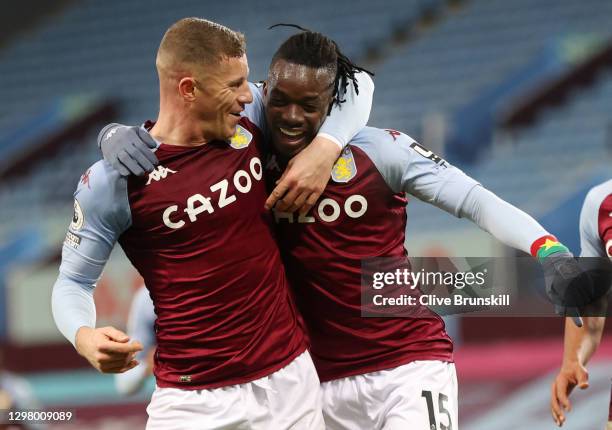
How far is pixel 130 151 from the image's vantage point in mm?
2701

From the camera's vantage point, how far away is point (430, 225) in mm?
9164

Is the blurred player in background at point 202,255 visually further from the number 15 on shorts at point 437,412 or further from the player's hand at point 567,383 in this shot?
the player's hand at point 567,383

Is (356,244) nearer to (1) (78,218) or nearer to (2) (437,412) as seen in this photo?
(2) (437,412)

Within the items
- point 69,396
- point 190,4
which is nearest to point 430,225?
point 69,396

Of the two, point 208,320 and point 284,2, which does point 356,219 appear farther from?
point 284,2

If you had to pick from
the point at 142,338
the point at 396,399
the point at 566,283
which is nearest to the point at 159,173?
the point at 396,399

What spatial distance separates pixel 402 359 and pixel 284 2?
906 centimetres

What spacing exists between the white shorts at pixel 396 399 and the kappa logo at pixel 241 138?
80cm

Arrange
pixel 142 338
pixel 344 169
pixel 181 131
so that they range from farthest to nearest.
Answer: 1. pixel 142 338
2. pixel 344 169
3. pixel 181 131

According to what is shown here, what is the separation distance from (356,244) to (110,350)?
2.83 ft

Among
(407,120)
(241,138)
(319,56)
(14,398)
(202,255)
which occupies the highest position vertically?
(407,120)

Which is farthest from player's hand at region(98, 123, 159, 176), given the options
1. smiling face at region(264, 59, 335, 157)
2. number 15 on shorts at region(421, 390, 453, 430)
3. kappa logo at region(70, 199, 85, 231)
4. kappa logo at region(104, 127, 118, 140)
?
number 15 on shorts at region(421, 390, 453, 430)

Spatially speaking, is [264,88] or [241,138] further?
[264,88]

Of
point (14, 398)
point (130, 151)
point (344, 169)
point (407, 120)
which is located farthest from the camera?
point (407, 120)
